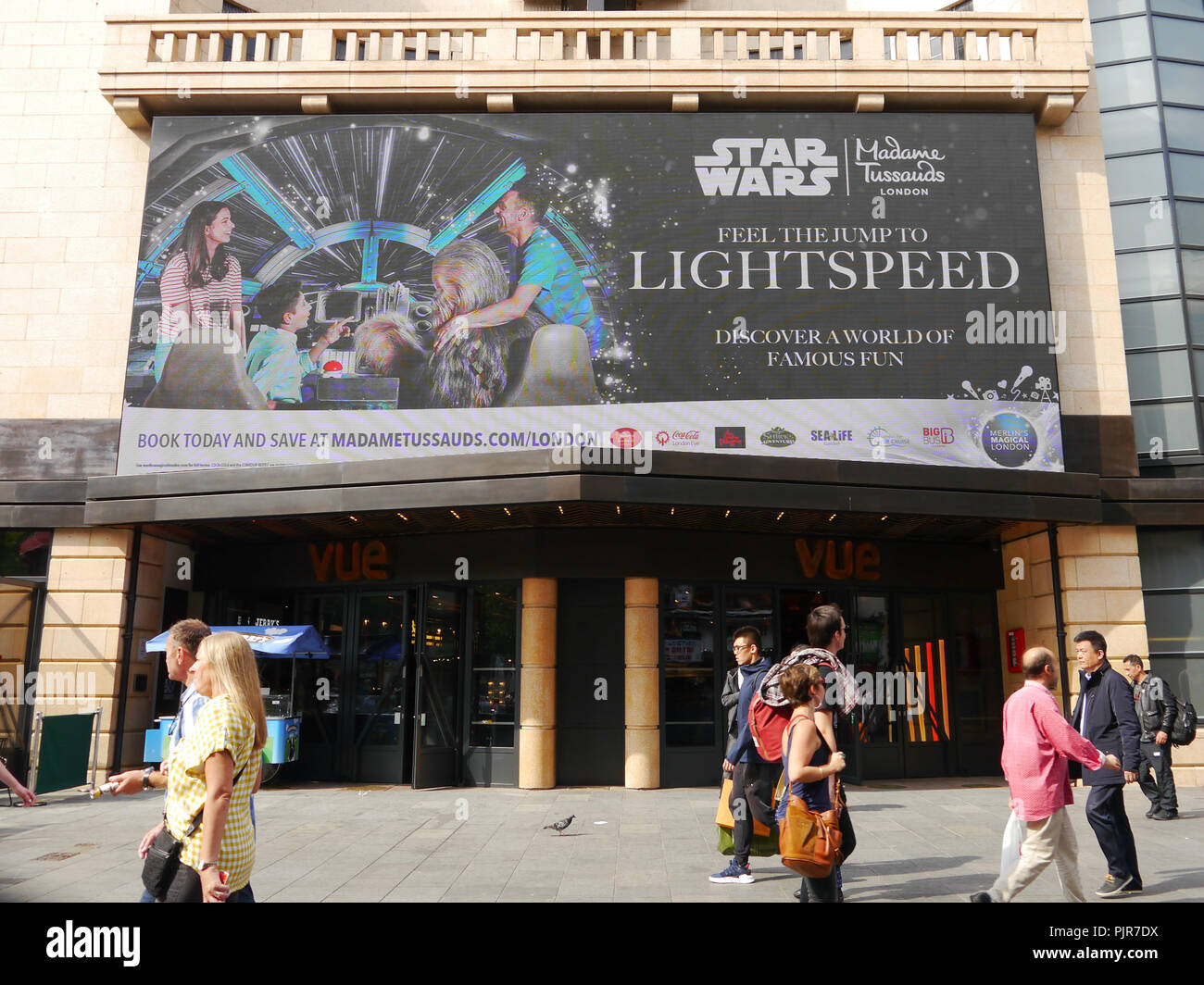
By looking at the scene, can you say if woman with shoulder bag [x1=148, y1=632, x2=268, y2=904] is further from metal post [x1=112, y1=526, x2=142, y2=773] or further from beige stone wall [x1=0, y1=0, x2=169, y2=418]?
beige stone wall [x1=0, y1=0, x2=169, y2=418]

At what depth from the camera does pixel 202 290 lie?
15602 millimetres

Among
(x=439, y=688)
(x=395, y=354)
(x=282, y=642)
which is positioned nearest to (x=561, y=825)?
(x=439, y=688)

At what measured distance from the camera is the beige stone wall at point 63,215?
15.5 meters

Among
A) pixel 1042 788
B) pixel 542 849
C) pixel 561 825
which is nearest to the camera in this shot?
pixel 1042 788

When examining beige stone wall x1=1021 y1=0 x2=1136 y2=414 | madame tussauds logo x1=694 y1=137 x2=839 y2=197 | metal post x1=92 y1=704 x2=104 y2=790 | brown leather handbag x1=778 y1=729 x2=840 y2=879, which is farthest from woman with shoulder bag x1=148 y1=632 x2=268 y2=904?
beige stone wall x1=1021 y1=0 x2=1136 y2=414

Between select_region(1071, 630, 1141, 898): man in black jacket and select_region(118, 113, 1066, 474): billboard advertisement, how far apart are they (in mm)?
7599

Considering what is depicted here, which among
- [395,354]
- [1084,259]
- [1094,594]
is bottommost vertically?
[1094,594]

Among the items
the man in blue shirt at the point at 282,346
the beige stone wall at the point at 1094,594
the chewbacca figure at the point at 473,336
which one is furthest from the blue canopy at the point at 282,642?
the beige stone wall at the point at 1094,594

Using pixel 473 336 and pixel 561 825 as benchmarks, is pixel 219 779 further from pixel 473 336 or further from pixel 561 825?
pixel 473 336

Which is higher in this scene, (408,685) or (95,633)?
(95,633)

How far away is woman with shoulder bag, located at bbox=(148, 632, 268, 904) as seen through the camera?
3805mm

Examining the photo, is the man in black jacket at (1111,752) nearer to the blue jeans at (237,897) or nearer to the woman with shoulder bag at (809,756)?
the woman with shoulder bag at (809,756)

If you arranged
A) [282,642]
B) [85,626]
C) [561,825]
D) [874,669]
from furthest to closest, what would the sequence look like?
[874,669]
[85,626]
[282,642]
[561,825]

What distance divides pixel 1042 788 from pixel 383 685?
11.2 m
